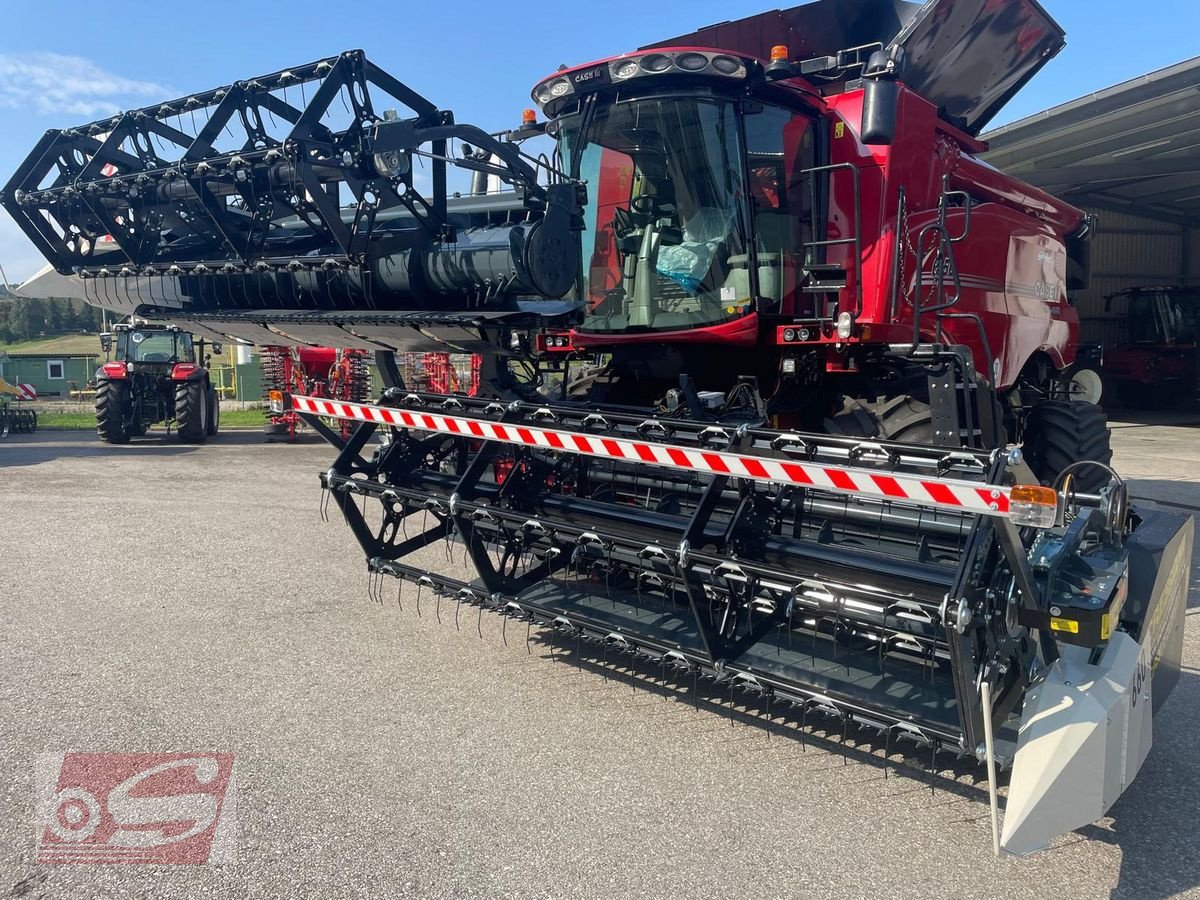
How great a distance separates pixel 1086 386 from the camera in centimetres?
832

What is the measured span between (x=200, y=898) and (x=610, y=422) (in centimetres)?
233

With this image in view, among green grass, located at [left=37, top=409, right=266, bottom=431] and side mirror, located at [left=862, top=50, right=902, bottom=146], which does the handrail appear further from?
green grass, located at [left=37, top=409, right=266, bottom=431]

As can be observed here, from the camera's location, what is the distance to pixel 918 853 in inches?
108

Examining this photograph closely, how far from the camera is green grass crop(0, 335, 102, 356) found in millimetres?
43656

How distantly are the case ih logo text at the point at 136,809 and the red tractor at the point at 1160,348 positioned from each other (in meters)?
23.1

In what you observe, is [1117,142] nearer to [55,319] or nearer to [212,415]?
[212,415]

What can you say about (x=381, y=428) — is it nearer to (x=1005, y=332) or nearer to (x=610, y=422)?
(x=610, y=422)

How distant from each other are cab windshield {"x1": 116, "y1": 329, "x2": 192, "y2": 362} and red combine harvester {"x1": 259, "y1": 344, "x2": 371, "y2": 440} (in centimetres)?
139

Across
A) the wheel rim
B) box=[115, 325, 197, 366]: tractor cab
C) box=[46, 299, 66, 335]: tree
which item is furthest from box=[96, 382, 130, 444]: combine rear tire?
box=[46, 299, 66, 335]: tree

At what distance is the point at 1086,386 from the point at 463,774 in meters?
7.42

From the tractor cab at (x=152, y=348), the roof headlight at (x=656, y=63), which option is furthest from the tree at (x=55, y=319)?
the roof headlight at (x=656, y=63)

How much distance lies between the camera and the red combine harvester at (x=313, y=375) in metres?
15.0

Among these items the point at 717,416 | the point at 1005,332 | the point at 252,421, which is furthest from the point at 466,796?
the point at 252,421

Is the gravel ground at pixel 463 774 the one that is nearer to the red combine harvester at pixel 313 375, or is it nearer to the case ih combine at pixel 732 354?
the case ih combine at pixel 732 354
